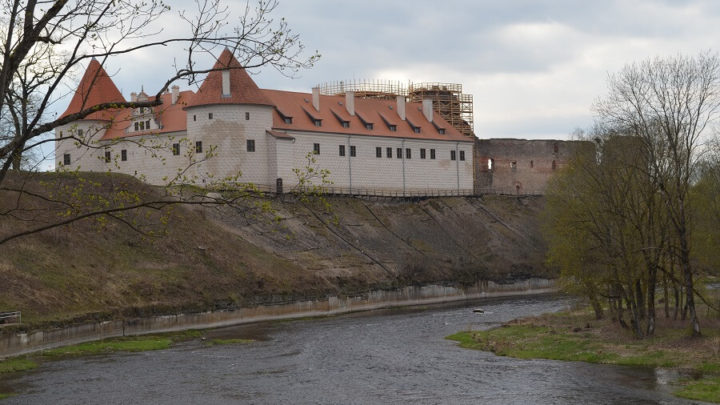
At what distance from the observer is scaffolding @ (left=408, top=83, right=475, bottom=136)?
97688mm

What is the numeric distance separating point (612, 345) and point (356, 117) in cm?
5208

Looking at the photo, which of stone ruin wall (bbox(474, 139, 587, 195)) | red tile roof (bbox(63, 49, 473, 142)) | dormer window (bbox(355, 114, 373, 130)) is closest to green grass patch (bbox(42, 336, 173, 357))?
red tile roof (bbox(63, 49, 473, 142))

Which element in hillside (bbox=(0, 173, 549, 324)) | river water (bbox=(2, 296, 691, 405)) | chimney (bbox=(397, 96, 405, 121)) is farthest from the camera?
chimney (bbox=(397, 96, 405, 121))

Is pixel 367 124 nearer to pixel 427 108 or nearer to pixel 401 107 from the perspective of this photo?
pixel 401 107

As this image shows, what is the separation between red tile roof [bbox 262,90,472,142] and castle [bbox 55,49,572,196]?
4.8 inches

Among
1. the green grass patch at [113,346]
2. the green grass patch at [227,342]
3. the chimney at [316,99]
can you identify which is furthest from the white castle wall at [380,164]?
the green grass patch at [113,346]

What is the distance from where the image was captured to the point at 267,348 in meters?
39.6

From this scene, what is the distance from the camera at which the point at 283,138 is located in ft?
238

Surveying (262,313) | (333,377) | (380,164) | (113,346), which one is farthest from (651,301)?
(380,164)

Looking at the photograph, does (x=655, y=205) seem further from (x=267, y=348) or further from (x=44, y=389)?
(x=44, y=389)

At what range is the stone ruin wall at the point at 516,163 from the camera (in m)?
96.4

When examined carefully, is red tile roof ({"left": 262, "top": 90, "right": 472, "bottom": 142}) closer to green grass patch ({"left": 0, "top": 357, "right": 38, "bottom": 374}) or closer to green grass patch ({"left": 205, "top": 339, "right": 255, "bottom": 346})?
green grass patch ({"left": 205, "top": 339, "right": 255, "bottom": 346})

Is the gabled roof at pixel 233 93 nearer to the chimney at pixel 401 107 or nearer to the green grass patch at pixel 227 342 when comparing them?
the chimney at pixel 401 107

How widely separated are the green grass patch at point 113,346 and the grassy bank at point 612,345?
14.0 m
